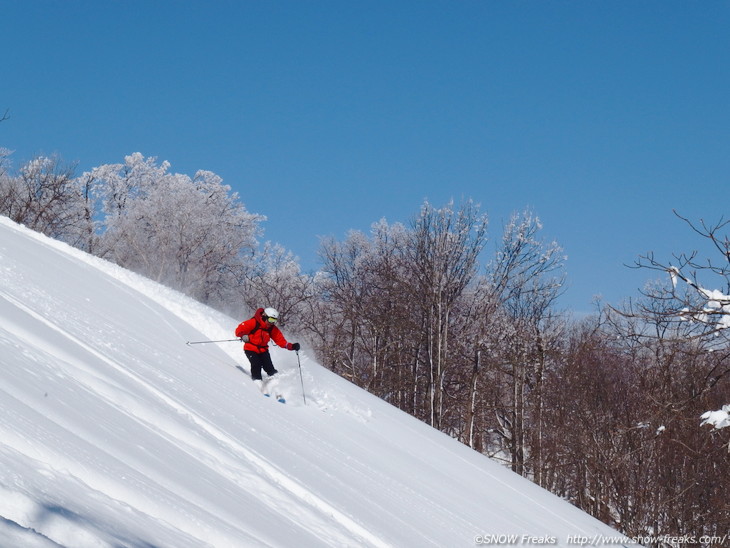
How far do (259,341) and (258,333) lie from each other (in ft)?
0.46

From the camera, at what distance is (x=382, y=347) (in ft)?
117

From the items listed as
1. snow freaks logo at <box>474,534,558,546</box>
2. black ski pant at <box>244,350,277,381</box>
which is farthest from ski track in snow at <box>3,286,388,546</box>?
black ski pant at <box>244,350,277,381</box>

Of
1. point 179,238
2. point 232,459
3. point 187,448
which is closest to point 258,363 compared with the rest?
point 232,459

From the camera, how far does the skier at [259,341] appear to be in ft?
38.6

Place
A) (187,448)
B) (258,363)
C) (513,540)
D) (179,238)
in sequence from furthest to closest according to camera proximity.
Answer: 1. (179,238)
2. (258,363)
3. (513,540)
4. (187,448)

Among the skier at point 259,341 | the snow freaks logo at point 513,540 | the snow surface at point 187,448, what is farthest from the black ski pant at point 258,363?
the snow freaks logo at point 513,540

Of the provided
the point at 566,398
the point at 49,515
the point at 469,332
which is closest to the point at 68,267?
the point at 49,515

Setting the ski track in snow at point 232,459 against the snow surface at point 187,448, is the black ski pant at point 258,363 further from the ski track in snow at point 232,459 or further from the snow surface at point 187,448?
the ski track in snow at point 232,459

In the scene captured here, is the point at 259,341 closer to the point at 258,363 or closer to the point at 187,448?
the point at 258,363

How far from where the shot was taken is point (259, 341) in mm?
11836

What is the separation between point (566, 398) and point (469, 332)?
637cm

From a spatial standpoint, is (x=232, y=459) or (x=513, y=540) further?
(x=513, y=540)

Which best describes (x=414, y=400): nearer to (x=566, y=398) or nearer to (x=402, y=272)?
(x=402, y=272)

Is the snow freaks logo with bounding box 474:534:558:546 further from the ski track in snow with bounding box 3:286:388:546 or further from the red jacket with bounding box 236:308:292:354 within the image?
the red jacket with bounding box 236:308:292:354
